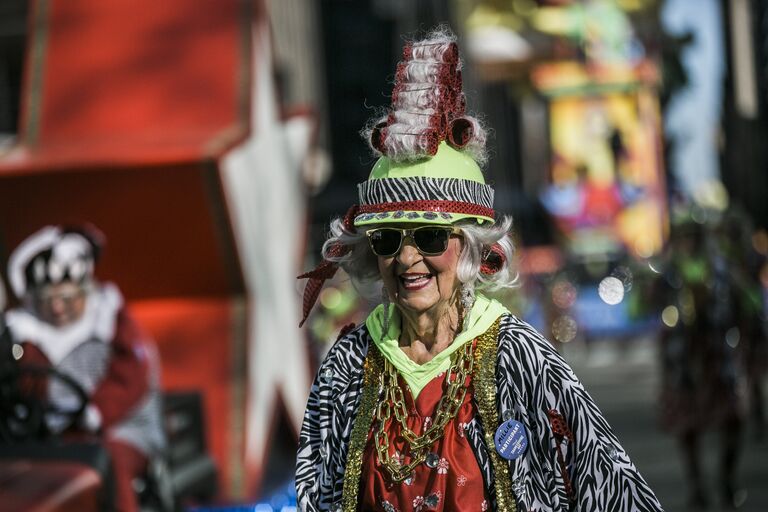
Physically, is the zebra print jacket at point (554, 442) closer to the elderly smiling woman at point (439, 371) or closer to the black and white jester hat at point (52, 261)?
the elderly smiling woman at point (439, 371)

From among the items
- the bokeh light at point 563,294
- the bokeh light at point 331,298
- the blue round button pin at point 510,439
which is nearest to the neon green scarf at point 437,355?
the blue round button pin at point 510,439

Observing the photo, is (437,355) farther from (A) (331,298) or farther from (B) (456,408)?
(A) (331,298)

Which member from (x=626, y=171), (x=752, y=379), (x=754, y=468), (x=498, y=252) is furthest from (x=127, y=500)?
(x=626, y=171)

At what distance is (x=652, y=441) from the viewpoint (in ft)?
43.0

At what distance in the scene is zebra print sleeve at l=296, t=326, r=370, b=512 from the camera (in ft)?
11.7

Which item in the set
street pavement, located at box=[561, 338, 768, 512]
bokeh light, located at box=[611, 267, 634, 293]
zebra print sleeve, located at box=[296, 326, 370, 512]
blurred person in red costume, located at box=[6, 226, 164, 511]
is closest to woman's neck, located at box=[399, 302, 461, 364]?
zebra print sleeve, located at box=[296, 326, 370, 512]

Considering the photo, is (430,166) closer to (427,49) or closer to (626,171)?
(427,49)

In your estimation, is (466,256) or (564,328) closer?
(466,256)

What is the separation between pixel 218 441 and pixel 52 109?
252cm

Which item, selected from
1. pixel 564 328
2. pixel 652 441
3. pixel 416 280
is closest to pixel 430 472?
pixel 416 280

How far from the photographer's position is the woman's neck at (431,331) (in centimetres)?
355

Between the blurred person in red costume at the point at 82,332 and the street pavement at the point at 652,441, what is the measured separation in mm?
3715

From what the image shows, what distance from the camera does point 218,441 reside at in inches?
370

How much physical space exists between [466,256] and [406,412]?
40 centimetres
